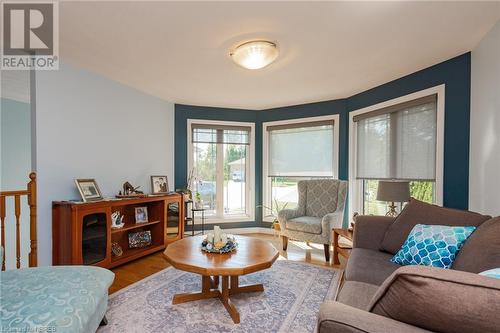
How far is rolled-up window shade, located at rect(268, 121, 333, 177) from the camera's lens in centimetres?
414

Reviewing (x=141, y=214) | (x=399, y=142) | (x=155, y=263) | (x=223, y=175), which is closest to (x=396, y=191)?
(x=399, y=142)

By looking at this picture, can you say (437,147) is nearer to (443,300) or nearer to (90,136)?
(443,300)

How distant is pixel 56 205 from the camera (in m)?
2.53

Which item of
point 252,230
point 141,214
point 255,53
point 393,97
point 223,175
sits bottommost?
point 252,230

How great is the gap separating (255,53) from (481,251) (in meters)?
2.08

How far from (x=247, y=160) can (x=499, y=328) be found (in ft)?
13.6

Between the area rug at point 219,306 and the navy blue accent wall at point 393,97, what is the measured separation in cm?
164

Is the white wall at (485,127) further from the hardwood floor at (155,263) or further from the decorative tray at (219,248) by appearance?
the decorative tray at (219,248)

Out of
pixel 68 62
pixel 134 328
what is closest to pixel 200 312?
pixel 134 328

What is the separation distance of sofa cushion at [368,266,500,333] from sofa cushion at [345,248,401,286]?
1020mm

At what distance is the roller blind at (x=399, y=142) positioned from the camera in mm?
2799

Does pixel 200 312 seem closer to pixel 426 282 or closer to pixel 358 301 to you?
pixel 358 301

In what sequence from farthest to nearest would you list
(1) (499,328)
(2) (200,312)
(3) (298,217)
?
(3) (298,217) → (2) (200,312) → (1) (499,328)

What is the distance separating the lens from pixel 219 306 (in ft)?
6.86
